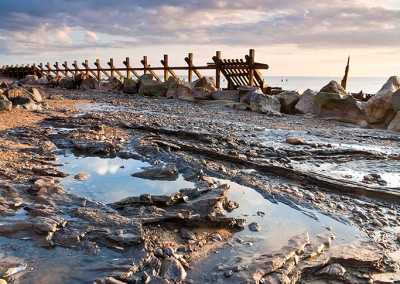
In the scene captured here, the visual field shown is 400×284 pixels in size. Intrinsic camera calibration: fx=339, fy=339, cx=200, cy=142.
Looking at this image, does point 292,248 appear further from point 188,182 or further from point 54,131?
point 54,131

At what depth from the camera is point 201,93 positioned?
1577cm

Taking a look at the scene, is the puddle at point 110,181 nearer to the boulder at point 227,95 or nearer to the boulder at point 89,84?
the boulder at point 227,95

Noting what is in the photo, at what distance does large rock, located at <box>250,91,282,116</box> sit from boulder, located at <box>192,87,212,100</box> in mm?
3498

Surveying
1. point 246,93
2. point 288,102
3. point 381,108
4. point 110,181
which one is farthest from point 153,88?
point 110,181

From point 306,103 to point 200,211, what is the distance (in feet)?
31.3

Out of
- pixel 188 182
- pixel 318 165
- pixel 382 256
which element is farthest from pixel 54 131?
pixel 382 256

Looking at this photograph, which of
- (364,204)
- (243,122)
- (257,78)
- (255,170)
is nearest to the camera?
(364,204)

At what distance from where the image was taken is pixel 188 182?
15.4 feet

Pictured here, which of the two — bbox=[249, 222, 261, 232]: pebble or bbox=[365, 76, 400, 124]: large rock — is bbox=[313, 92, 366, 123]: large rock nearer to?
bbox=[365, 76, 400, 124]: large rock

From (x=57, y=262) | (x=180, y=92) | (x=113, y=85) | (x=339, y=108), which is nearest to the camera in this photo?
(x=57, y=262)

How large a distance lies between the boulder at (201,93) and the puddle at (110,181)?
33.6 feet

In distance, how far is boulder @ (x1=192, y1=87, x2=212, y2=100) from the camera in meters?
15.6

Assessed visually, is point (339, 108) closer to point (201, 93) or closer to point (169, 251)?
point (201, 93)

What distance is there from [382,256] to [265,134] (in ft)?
17.0
